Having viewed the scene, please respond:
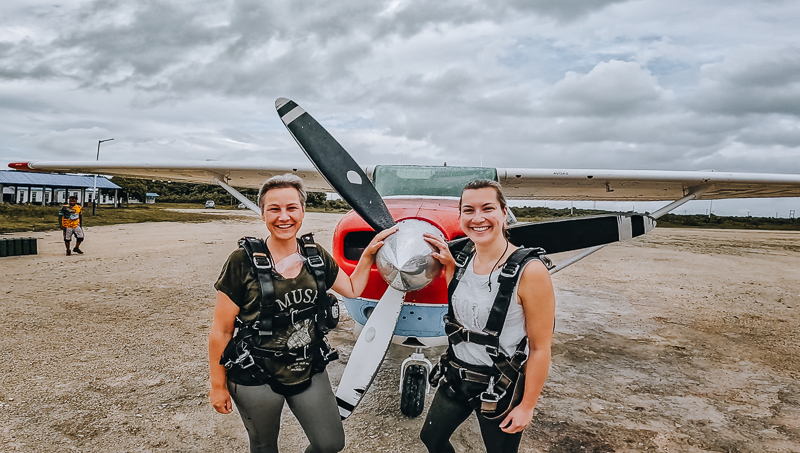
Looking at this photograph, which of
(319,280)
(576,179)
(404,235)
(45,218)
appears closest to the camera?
(319,280)

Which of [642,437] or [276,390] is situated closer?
[276,390]

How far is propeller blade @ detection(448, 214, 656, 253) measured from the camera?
2439mm

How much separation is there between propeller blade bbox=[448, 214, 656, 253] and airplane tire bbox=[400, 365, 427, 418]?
1.31 metres

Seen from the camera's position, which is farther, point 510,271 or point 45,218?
point 45,218

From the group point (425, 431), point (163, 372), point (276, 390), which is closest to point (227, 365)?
point (276, 390)

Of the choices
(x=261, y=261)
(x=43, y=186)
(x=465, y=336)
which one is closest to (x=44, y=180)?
(x=43, y=186)

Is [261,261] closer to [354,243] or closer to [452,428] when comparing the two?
[452,428]

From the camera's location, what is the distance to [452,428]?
1.85 metres

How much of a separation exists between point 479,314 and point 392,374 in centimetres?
269

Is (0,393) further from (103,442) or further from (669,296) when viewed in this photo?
(669,296)

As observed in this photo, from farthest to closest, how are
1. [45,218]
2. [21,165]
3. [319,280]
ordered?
1. [45,218]
2. [21,165]
3. [319,280]

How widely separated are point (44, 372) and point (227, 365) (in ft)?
11.3

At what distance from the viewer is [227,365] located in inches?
67.4

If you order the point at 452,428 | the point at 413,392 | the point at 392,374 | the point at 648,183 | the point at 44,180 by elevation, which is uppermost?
the point at 44,180
